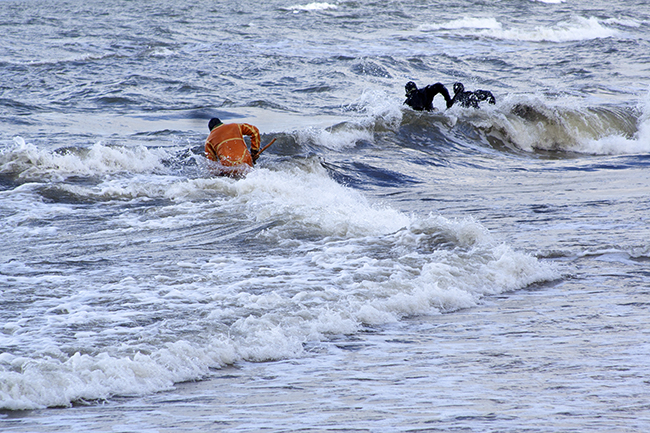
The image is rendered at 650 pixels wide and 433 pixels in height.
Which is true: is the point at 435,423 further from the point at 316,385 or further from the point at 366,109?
the point at 366,109

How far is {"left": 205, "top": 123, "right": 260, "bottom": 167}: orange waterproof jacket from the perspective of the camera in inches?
396

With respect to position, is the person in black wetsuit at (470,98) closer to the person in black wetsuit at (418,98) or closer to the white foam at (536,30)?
the person in black wetsuit at (418,98)

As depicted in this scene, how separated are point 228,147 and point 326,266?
482 centimetres

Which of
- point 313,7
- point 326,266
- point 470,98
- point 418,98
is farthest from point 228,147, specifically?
point 313,7

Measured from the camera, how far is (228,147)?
33.2 ft

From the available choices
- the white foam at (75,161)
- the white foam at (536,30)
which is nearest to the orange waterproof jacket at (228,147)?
the white foam at (75,161)

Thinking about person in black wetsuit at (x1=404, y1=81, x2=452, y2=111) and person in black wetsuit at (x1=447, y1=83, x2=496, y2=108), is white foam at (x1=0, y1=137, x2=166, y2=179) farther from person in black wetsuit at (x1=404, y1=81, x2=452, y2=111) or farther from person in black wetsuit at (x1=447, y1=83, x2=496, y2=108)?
person in black wetsuit at (x1=447, y1=83, x2=496, y2=108)

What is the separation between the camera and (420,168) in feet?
38.3

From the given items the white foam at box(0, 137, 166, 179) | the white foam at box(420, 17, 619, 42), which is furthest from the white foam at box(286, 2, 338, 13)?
the white foam at box(0, 137, 166, 179)

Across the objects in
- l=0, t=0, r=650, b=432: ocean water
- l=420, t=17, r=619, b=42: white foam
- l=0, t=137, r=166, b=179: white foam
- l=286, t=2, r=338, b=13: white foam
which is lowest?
l=0, t=0, r=650, b=432: ocean water

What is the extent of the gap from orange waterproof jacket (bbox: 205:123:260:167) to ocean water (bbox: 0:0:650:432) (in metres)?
0.37

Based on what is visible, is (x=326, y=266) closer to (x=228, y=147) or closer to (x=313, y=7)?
(x=228, y=147)

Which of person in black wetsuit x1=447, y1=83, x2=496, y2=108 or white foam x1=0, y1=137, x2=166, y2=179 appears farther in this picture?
person in black wetsuit x1=447, y1=83, x2=496, y2=108

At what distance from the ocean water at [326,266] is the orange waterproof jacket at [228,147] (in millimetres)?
373
